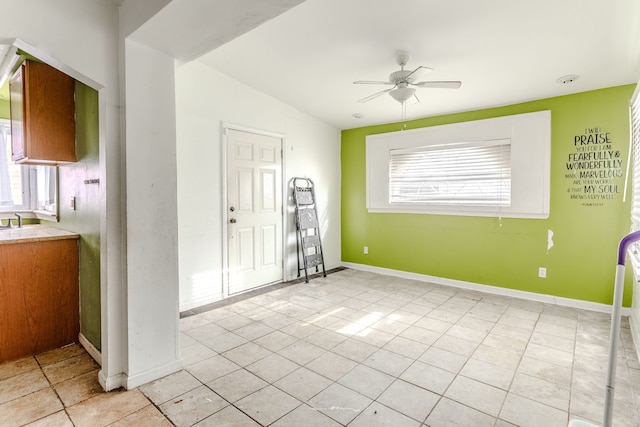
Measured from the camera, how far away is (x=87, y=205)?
97.4 inches

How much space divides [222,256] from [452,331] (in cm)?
261

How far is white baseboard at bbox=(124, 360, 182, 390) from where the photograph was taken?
6.83ft

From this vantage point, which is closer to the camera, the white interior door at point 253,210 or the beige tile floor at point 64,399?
the beige tile floor at point 64,399

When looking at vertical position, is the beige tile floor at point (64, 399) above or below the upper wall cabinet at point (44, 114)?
below

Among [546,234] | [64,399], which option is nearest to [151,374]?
[64,399]

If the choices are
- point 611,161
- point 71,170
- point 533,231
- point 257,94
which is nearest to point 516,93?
point 611,161

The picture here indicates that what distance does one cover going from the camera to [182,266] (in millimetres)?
3512

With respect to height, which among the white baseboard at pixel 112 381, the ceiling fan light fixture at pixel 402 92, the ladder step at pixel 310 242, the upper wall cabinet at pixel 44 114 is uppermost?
the ceiling fan light fixture at pixel 402 92

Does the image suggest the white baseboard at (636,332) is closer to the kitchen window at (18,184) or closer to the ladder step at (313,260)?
the ladder step at (313,260)

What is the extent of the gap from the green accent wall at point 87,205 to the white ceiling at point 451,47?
1364 mm

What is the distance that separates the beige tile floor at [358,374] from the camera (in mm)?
1863

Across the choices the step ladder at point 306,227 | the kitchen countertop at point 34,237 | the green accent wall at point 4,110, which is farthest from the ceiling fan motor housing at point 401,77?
the green accent wall at point 4,110

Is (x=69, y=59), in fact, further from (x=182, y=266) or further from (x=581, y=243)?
(x=581, y=243)

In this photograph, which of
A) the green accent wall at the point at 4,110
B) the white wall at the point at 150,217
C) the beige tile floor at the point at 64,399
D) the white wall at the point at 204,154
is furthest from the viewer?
the green accent wall at the point at 4,110
